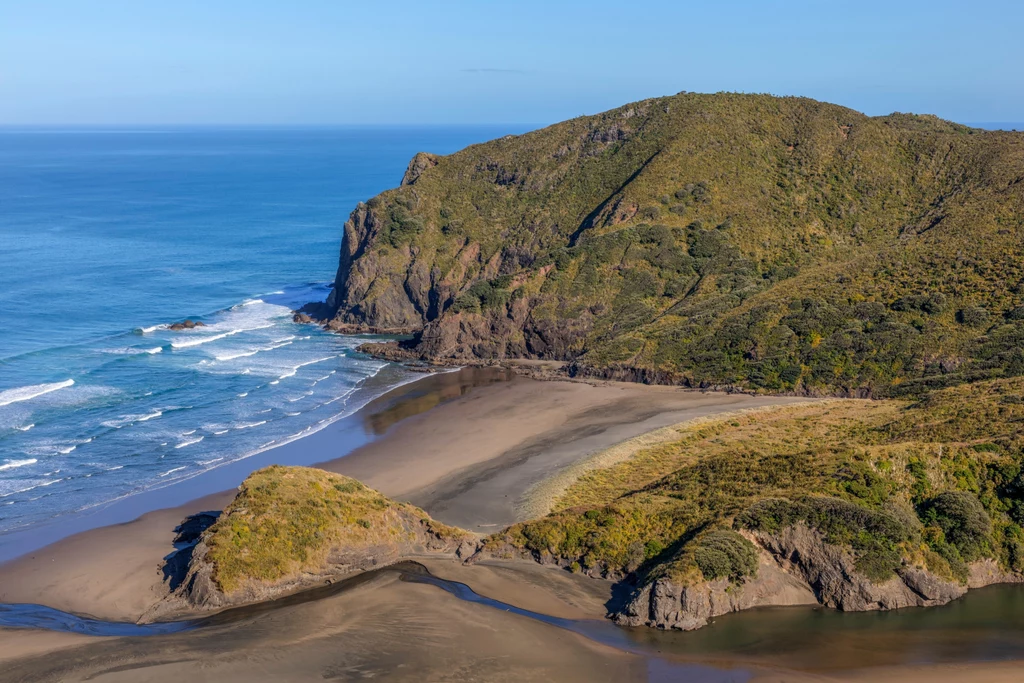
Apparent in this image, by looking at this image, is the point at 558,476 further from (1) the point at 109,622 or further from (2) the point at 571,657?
(1) the point at 109,622

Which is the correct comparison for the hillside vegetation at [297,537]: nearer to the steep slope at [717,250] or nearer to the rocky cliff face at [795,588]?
the rocky cliff face at [795,588]

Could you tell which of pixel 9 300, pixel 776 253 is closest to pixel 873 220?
pixel 776 253

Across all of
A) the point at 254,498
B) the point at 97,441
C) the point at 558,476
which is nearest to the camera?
the point at 254,498

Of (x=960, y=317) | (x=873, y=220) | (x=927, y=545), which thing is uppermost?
(x=873, y=220)

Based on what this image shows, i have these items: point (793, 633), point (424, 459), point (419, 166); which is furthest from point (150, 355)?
point (793, 633)

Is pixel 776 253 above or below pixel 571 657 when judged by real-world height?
above

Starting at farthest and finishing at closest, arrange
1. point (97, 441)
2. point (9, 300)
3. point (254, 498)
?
1. point (9, 300)
2. point (97, 441)
3. point (254, 498)

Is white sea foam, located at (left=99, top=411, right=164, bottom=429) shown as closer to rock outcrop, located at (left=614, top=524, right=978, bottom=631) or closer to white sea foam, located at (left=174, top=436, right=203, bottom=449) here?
white sea foam, located at (left=174, top=436, right=203, bottom=449)
